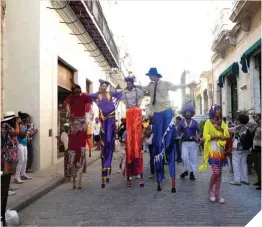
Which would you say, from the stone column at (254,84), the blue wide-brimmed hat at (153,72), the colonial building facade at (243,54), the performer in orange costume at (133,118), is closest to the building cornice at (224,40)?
the colonial building facade at (243,54)

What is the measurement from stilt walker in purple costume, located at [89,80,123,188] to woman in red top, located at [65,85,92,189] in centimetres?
27

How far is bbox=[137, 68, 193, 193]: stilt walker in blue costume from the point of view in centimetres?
629

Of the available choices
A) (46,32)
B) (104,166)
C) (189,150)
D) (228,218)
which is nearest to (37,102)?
(46,32)

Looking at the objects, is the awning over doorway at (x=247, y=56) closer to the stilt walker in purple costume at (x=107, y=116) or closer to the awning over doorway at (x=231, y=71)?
the awning over doorway at (x=231, y=71)

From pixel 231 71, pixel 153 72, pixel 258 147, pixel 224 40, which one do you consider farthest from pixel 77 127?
pixel 224 40

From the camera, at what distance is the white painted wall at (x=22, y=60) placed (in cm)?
923

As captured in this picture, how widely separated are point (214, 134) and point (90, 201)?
7.70 ft

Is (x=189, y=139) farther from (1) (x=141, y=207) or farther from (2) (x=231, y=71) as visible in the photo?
(2) (x=231, y=71)

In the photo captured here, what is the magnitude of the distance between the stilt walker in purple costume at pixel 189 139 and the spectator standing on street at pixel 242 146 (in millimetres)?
935

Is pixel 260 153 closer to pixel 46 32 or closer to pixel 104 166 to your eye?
pixel 104 166

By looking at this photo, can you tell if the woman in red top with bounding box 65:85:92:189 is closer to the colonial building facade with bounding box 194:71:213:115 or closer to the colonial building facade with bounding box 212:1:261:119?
the colonial building facade with bounding box 212:1:261:119

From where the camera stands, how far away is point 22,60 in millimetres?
9281

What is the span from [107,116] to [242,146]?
3019mm

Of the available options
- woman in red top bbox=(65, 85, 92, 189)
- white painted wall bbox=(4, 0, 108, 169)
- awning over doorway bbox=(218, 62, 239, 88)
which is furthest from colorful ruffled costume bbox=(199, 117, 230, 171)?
awning over doorway bbox=(218, 62, 239, 88)
